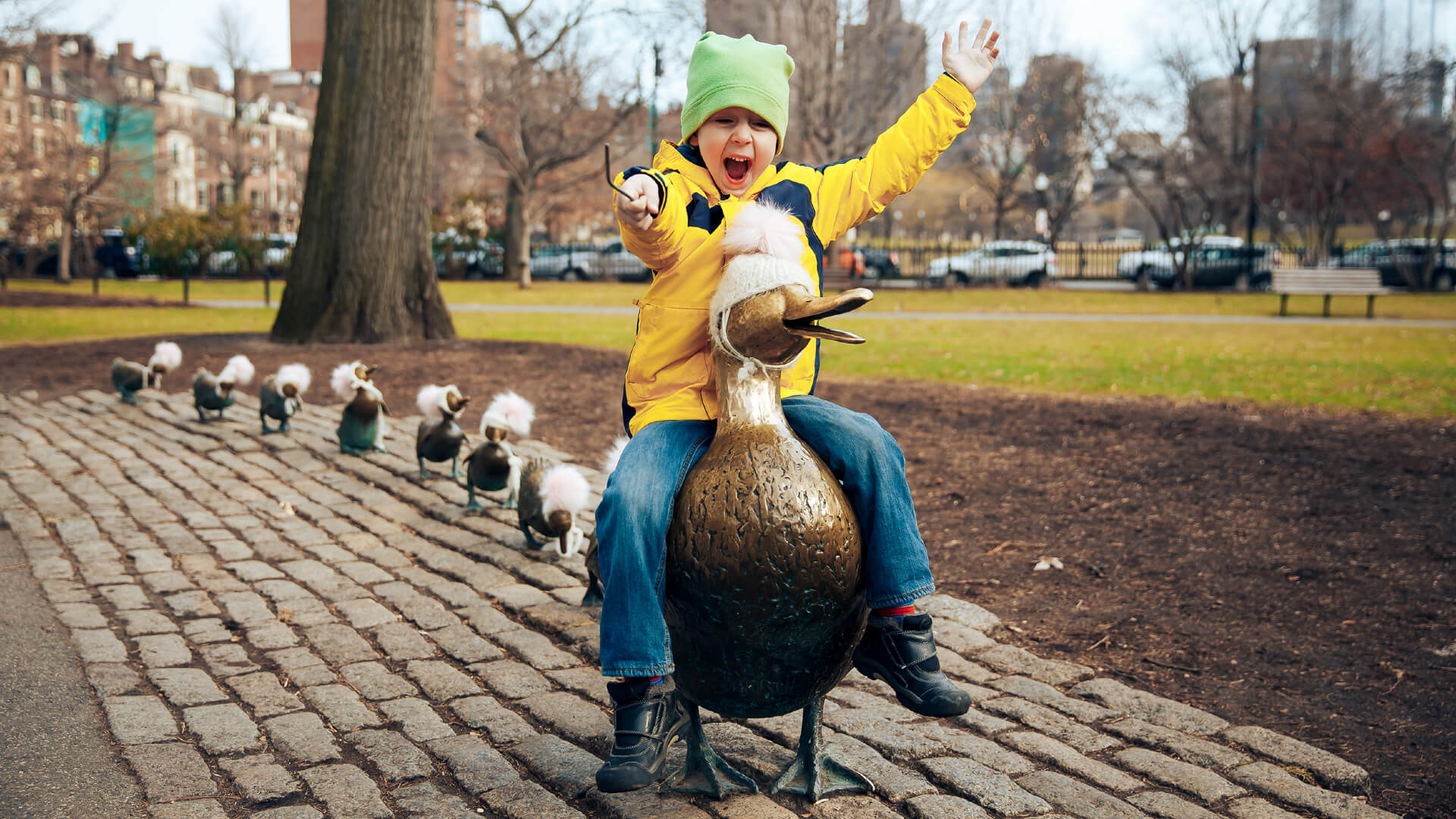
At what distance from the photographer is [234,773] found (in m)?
3.18

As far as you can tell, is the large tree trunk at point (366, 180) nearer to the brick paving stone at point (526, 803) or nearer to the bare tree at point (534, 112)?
the brick paving stone at point (526, 803)

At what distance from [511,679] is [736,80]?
2.22 m

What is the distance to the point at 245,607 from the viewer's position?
4.64m

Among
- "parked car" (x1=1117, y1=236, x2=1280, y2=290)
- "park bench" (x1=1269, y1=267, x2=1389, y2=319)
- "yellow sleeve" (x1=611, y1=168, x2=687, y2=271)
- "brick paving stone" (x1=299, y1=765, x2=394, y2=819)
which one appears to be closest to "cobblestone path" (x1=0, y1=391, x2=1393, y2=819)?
"brick paving stone" (x1=299, y1=765, x2=394, y2=819)

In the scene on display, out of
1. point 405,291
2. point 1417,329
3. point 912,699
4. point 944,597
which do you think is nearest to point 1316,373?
point 1417,329

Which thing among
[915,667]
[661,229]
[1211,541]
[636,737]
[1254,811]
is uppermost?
[661,229]

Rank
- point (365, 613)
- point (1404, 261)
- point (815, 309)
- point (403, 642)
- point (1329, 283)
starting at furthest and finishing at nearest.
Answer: point (1404, 261), point (1329, 283), point (365, 613), point (403, 642), point (815, 309)

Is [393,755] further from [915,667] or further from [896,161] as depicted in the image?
[896,161]

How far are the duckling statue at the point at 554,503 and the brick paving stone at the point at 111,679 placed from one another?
1718mm

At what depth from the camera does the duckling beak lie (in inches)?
97.7

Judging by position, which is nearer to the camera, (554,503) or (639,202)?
(639,202)

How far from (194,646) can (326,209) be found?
8538mm

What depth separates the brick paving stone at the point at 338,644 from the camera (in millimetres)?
4117

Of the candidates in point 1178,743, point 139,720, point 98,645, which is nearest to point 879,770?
point 1178,743
